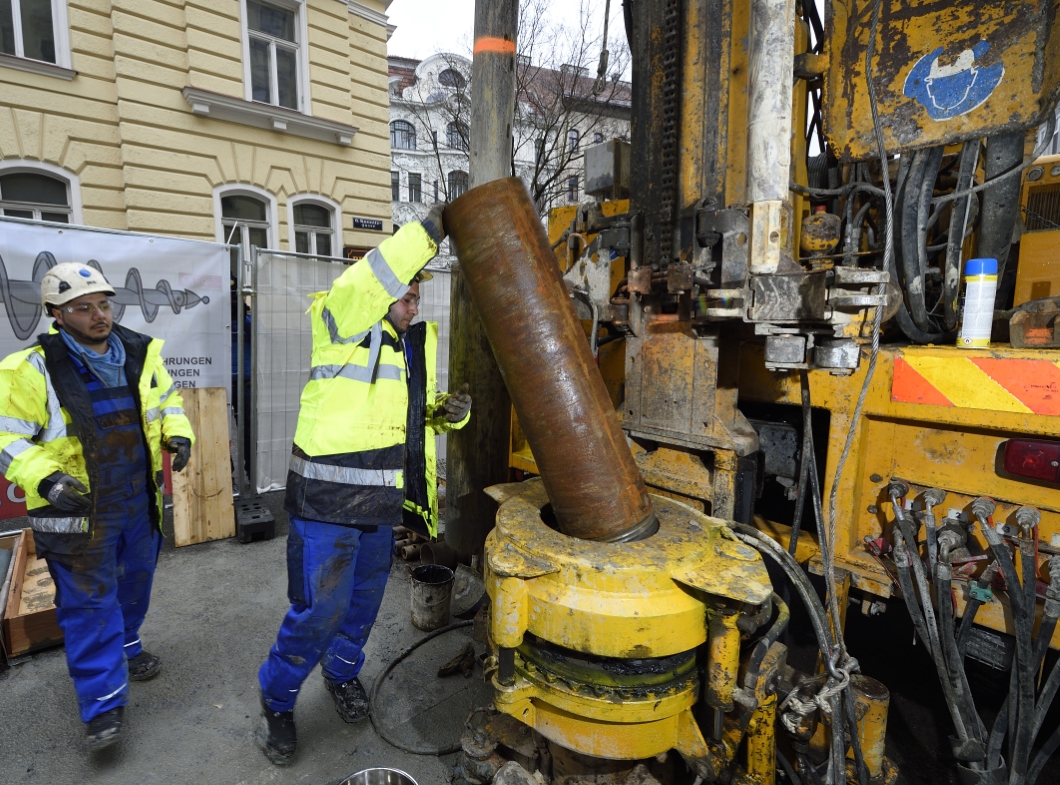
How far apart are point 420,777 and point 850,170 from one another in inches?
127

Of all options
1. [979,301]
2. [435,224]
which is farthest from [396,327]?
[979,301]

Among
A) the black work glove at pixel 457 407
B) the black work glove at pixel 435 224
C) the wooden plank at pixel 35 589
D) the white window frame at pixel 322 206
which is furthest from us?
the white window frame at pixel 322 206

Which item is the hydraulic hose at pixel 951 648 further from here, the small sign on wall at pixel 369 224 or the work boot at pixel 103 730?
the small sign on wall at pixel 369 224

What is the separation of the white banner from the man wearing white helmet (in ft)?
7.69

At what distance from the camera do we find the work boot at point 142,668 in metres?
2.84

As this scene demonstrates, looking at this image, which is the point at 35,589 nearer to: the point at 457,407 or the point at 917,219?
the point at 457,407

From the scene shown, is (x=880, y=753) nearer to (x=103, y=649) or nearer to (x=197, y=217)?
(x=103, y=649)

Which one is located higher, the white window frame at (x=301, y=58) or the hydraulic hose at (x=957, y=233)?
the white window frame at (x=301, y=58)

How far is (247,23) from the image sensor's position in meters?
8.68

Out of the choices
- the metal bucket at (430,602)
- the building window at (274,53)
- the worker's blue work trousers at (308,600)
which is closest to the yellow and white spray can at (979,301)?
the worker's blue work trousers at (308,600)

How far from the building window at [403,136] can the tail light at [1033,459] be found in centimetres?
2662

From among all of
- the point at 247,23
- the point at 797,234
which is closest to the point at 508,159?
the point at 797,234

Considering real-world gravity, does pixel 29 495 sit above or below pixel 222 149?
below

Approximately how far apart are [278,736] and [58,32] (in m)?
9.32
